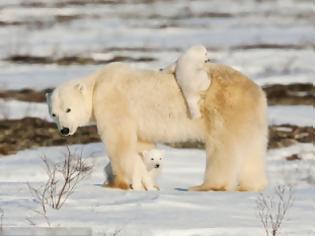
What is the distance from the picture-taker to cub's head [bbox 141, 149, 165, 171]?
799 centimetres

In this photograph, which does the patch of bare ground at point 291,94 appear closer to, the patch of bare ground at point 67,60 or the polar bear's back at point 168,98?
the patch of bare ground at point 67,60

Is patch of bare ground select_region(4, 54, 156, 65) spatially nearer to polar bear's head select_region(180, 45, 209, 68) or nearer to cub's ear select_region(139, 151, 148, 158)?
cub's ear select_region(139, 151, 148, 158)

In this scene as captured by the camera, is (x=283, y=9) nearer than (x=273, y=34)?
No

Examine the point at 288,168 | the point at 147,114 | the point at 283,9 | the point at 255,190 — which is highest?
the point at 147,114

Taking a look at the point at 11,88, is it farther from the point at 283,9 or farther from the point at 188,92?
the point at 283,9

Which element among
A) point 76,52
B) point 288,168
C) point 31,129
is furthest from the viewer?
point 76,52

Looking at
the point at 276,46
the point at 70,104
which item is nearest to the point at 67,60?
the point at 276,46

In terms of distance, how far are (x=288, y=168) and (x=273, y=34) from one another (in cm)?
1533

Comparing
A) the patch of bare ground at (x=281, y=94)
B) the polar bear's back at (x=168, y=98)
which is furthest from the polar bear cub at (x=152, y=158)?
the patch of bare ground at (x=281, y=94)

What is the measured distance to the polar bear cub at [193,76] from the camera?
24.9 feet

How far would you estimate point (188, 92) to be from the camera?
763 centimetres

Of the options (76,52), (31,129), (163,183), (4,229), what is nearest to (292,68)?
(76,52)

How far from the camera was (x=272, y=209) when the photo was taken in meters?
6.34

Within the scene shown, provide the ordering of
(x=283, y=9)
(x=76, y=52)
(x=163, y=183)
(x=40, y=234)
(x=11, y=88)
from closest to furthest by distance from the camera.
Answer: (x=40, y=234), (x=163, y=183), (x=11, y=88), (x=76, y=52), (x=283, y=9)
